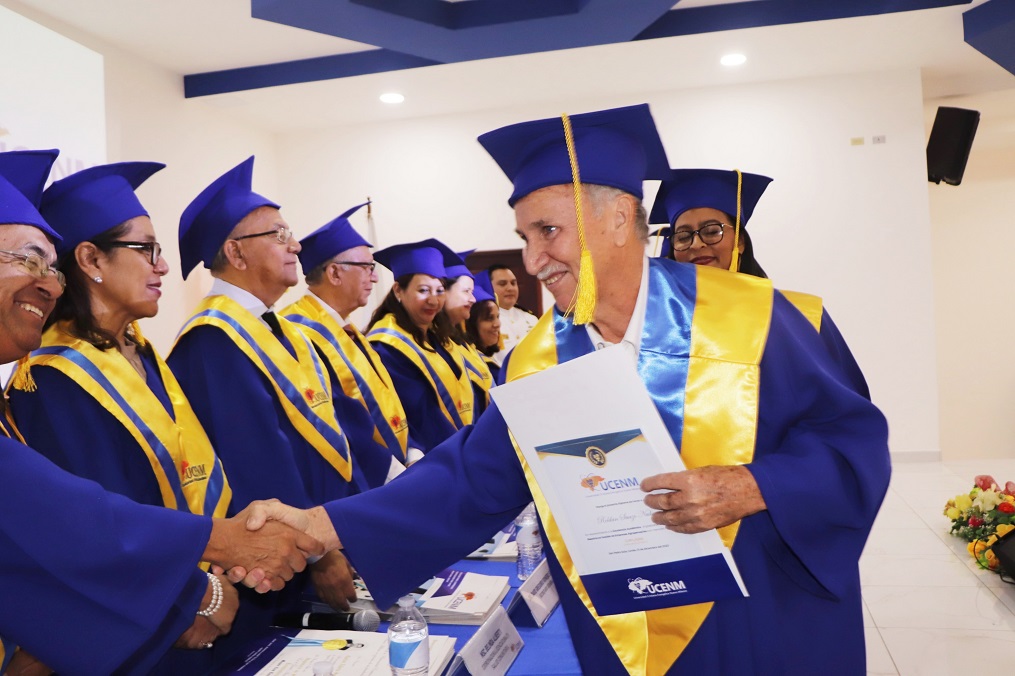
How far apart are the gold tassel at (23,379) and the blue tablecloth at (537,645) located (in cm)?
87

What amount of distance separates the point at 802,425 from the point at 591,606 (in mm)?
525

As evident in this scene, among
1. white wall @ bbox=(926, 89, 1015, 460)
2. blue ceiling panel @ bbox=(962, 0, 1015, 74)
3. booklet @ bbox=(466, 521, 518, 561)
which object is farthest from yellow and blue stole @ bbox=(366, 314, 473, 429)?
white wall @ bbox=(926, 89, 1015, 460)

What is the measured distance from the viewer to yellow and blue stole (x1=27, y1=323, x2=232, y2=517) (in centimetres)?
210

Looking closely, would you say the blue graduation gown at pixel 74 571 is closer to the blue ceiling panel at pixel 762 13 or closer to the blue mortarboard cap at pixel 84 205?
the blue mortarboard cap at pixel 84 205

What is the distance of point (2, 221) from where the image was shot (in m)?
1.70

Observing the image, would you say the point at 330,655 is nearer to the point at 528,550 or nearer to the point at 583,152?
the point at 528,550

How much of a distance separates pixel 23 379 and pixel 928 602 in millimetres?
4531

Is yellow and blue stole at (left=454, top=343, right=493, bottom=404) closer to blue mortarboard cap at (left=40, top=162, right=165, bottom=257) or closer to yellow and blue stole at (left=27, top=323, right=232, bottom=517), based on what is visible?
yellow and blue stole at (left=27, top=323, right=232, bottom=517)

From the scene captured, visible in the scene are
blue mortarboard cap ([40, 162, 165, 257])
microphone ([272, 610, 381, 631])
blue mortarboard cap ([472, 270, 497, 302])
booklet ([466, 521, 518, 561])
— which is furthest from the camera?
blue mortarboard cap ([472, 270, 497, 302])

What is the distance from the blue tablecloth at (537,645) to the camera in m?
1.87

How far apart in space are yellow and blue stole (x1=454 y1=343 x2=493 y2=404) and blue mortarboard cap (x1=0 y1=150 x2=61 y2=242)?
3.48 m

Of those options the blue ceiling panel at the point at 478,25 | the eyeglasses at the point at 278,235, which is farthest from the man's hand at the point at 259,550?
the blue ceiling panel at the point at 478,25

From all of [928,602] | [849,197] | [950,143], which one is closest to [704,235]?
[928,602]

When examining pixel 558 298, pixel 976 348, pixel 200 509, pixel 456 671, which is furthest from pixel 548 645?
pixel 976 348
